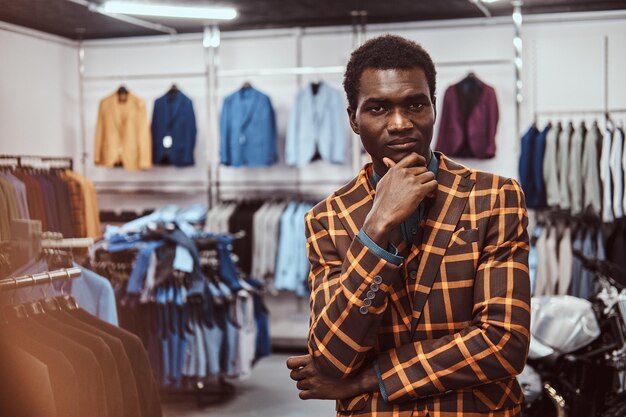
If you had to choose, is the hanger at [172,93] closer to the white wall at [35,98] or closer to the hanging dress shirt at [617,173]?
the white wall at [35,98]

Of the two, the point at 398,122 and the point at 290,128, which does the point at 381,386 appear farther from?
the point at 290,128

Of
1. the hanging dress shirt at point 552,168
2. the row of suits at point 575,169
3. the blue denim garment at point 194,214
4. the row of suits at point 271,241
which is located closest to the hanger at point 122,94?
the blue denim garment at point 194,214

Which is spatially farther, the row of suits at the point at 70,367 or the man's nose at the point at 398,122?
the row of suits at the point at 70,367

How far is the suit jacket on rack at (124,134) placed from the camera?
6586 mm

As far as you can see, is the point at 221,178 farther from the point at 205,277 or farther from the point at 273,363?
the point at 205,277

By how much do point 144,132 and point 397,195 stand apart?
560cm

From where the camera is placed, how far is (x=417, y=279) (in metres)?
1.36

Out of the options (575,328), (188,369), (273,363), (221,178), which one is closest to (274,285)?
(273,363)

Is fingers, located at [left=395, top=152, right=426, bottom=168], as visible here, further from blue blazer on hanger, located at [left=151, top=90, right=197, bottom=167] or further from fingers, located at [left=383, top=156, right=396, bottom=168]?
blue blazer on hanger, located at [left=151, top=90, right=197, bottom=167]

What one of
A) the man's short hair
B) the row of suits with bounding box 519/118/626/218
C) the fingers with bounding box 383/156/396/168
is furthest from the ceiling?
the fingers with bounding box 383/156/396/168

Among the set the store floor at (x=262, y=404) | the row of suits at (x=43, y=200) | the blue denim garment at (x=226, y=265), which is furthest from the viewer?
the blue denim garment at (x=226, y=265)

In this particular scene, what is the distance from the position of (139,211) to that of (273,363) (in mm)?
1850

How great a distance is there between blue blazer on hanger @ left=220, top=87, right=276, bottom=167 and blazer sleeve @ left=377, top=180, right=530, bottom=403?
5.20 metres

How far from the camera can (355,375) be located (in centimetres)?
139
